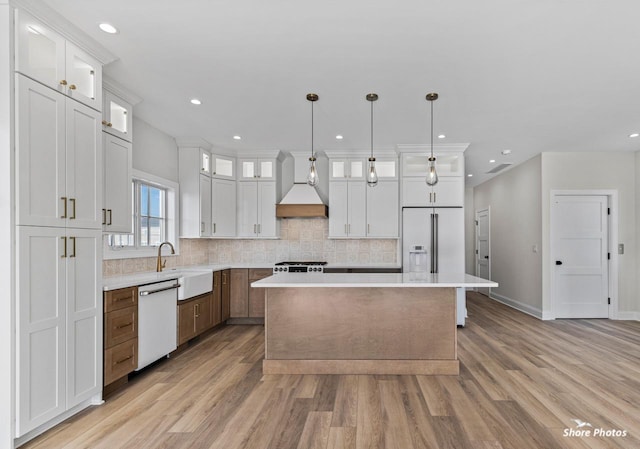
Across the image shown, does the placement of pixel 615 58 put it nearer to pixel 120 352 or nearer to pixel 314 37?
pixel 314 37

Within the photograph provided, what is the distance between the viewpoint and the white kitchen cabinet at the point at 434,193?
526cm

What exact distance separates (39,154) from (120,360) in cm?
175

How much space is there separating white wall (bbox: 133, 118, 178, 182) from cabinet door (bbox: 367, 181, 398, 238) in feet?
9.80

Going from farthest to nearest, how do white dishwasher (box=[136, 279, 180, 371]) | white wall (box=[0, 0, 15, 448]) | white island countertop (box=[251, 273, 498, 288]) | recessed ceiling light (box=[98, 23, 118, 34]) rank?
1. white dishwasher (box=[136, 279, 180, 371])
2. white island countertop (box=[251, 273, 498, 288])
3. recessed ceiling light (box=[98, 23, 118, 34])
4. white wall (box=[0, 0, 15, 448])

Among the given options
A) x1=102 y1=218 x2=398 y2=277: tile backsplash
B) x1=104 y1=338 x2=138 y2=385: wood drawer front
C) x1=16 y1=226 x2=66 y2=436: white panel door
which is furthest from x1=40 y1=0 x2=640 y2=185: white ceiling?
x1=104 y1=338 x2=138 y2=385: wood drawer front

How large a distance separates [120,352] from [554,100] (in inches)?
185

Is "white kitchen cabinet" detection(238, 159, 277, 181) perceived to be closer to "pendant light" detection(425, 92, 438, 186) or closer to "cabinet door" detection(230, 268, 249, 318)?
"cabinet door" detection(230, 268, 249, 318)

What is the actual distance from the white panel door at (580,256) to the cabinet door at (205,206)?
540 cm

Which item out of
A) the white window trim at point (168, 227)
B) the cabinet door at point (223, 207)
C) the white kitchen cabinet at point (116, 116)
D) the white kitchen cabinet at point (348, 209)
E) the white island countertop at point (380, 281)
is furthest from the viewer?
the white kitchen cabinet at point (348, 209)

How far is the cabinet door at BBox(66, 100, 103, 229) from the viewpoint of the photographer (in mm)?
2428

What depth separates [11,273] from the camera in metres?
2.04

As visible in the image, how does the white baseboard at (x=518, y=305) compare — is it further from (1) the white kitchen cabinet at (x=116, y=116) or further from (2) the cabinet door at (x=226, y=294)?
(1) the white kitchen cabinet at (x=116, y=116)

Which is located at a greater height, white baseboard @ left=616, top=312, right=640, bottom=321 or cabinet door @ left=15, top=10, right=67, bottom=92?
cabinet door @ left=15, top=10, right=67, bottom=92

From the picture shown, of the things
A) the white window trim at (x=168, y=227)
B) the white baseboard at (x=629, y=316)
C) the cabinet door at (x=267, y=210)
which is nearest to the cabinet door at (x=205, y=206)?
the white window trim at (x=168, y=227)
